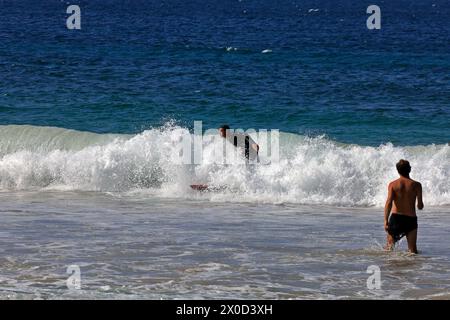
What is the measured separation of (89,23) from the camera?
6006cm

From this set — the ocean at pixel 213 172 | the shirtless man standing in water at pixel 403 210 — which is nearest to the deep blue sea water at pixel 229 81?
the ocean at pixel 213 172

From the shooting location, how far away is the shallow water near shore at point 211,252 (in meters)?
9.98

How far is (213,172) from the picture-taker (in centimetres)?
1845

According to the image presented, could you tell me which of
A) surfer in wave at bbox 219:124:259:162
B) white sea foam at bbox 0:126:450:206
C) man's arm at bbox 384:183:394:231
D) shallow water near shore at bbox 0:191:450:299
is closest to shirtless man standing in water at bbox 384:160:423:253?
man's arm at bbox 384:183:394:231

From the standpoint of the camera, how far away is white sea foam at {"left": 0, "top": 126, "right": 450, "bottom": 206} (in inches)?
688

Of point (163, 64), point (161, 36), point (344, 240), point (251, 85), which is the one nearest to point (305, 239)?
point (344, 240)

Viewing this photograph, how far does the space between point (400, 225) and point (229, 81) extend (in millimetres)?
20576

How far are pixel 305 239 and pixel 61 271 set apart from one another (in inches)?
148

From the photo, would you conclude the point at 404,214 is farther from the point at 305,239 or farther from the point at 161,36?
Result: the point at 161,36

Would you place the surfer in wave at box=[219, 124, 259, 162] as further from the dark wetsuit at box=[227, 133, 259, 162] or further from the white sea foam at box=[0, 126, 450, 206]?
the white sea foam at box=[0, 126, 450, 206]

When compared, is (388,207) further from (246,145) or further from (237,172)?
(246,145)

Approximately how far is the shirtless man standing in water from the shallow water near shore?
25 cm

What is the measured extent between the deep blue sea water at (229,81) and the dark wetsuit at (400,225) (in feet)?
38.0

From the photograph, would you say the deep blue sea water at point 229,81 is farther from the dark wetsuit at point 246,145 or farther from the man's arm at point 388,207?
the man's arm at point 388,207
